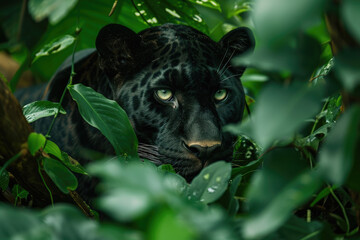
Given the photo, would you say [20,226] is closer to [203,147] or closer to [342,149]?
[342,149]

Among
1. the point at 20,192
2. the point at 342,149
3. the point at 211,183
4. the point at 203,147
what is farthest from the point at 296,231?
the point at 20,192

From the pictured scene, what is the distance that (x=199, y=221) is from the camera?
0.45 m

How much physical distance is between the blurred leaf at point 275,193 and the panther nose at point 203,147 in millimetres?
706

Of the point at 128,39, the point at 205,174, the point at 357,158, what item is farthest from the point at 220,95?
the point at 357,158

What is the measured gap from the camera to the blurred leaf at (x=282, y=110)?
46cm

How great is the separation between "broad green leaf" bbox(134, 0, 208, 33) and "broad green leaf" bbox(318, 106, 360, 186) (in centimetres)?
108

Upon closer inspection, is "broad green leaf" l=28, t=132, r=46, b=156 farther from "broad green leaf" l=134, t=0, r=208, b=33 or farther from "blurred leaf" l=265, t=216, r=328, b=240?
"broad green leaf" l=134, t=0, r=208, b=33

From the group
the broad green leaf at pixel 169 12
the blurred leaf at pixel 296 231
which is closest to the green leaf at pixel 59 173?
the blurred leaf at pixel 296 231

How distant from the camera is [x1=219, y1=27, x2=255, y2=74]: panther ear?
4.79 feet

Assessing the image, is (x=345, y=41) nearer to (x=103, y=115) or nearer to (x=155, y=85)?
(x=103, y=115)

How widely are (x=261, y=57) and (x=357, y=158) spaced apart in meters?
0.19

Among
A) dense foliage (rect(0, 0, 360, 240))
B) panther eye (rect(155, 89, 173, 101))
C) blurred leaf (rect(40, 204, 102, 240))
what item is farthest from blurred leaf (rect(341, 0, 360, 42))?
panther eye (rect(155, 89, 173, 101))

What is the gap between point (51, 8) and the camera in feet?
1.99

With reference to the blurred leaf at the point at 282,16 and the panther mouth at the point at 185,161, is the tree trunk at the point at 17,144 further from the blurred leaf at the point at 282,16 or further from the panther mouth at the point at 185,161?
the blurred leaf at the point at 282,16
